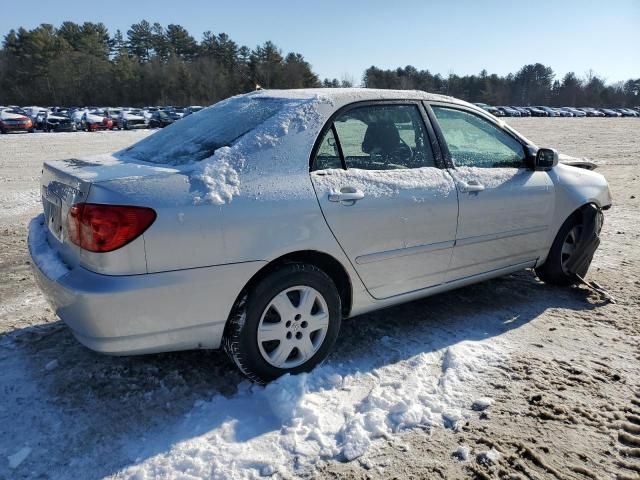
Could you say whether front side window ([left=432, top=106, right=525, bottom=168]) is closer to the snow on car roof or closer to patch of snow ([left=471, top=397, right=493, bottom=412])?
the snow on car roof

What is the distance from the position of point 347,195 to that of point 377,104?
0.83 metres

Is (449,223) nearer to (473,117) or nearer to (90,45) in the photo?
(473,117)

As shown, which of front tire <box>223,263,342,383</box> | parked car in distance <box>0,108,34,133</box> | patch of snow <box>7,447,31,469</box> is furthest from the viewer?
parked car in distance <box>0,108,34,133</box>

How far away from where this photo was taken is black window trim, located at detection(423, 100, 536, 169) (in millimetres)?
3660

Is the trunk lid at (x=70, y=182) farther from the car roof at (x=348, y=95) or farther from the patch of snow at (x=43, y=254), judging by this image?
the car roof at (x=348, y=95)

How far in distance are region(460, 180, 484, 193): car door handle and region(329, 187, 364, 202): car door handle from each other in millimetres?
923

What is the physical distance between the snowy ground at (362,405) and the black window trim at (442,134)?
126cm

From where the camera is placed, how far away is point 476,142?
396 cm

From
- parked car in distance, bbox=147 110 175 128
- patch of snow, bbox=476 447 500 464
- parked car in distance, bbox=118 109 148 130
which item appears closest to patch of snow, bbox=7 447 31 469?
patch of snow, bbox=476 447 500 464

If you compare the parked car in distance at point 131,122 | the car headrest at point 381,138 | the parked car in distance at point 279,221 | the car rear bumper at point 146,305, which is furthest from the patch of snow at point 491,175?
the parked car in distance at point 131,122

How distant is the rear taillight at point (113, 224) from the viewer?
2.41 m

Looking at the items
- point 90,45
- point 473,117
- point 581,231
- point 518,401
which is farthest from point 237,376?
point 90,45

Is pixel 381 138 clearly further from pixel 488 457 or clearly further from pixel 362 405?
pixel 488 457

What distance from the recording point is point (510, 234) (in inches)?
158
